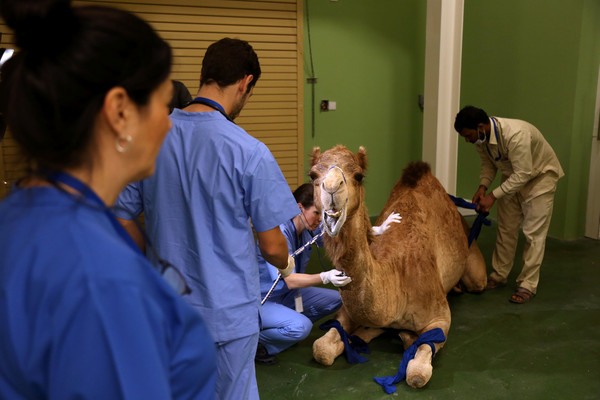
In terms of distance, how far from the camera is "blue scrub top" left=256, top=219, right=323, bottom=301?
10.4 feet

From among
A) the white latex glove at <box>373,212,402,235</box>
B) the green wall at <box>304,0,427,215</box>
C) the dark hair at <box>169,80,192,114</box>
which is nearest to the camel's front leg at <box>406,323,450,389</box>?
the white latex glove at <box>373,212,402,235</box>

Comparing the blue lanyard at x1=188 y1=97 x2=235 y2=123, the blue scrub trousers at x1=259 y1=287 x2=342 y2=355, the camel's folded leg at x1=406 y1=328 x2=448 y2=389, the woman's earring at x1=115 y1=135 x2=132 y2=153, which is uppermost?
the blue lanyard at x1=188 y1=97 x2=235 y2=123

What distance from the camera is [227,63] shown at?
1.77 meters

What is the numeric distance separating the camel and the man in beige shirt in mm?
373

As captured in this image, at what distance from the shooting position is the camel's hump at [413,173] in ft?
13.0

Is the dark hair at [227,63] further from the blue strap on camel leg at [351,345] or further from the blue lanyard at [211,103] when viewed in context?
the blue strap on camel leg at [351,345]

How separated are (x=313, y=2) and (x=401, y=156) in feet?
8.10

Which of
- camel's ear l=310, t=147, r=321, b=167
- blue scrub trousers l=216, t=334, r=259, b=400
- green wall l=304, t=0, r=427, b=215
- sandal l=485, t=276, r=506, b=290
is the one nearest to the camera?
blue scrub trousers l=216, t=334, r=259, b=400

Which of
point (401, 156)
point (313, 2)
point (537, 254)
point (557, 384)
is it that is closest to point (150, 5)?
point (313, 2)

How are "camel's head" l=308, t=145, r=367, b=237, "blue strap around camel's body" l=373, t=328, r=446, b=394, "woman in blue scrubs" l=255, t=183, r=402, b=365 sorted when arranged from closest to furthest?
"camel's head" l=308, t=145, r=367, b=237, "blue strap around camel's body" l=373, t=328, r=446, b=394, "woman in blue scrubs" l=255, t=183, r=402, b=365

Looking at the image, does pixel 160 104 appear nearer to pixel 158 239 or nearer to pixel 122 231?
pixel 122 231

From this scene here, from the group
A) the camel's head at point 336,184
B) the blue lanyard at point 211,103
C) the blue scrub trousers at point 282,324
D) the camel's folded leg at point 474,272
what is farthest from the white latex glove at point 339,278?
the camel's folded leg at point 474,272

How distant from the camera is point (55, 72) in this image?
2.33 feet

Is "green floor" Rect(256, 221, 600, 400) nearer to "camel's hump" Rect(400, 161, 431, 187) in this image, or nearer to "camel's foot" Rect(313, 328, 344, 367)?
"camel's foot" Rect(313, 328, 344, 367)
